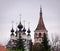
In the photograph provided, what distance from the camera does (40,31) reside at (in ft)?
76.7

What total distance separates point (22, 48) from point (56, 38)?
5.06 m

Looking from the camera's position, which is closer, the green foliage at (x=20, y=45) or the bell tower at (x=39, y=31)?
the green foliage at (x=20, y=45)

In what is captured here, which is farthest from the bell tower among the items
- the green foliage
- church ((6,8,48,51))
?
the green foliage

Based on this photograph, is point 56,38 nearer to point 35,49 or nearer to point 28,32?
point 28,32

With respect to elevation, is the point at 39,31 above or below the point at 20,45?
above

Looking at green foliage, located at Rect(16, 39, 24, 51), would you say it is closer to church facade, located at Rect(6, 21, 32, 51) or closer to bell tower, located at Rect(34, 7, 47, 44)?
church facade, located at Rect(6, 21, 32, 51)

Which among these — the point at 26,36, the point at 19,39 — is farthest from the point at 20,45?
the point at 26,36

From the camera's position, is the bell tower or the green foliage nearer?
the green foliage

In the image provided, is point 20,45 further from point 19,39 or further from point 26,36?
point 26,36

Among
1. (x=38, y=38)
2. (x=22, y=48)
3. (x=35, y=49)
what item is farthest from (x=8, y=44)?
(x=35, y=49)

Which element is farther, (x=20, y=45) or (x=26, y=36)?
(x=26, y=36)

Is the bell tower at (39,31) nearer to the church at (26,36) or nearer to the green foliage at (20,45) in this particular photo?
the church at (26,36)

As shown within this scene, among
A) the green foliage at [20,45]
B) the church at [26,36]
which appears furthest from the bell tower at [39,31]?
the green foliage at [20,45]

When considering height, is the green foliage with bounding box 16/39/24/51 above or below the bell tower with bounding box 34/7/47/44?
below
